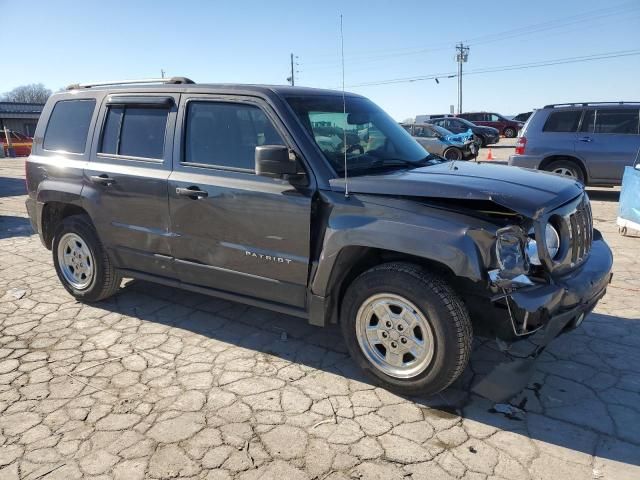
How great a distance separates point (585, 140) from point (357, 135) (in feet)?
26.0

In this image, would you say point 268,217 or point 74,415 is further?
point 268,217

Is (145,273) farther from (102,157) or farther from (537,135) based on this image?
(537,135)

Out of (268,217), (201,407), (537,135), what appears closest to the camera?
(201,407)

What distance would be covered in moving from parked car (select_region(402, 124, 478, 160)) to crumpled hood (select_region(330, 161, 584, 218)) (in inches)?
539

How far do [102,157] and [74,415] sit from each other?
2.31 meters

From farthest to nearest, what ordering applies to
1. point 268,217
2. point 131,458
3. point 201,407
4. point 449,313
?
point 268,217 → point 201,407 → point 449,313 → point 131,458

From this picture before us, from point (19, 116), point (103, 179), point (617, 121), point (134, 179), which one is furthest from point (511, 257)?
point (19, 116)

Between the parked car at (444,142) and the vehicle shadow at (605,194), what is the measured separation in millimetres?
5453

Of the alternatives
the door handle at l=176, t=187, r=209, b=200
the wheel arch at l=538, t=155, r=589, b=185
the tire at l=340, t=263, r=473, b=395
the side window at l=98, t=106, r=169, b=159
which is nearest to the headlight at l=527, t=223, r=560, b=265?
the tire at l=340, t=263, r=473, b=395

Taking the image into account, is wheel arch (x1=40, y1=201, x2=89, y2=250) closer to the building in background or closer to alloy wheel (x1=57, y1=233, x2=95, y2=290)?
alloy wheel (x1=57, y1=233, x2=95, y2=290)

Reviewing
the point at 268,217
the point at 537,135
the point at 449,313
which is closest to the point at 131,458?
the point at 268,217

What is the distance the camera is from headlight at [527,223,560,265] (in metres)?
2.84

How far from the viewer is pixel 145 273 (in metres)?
4.34

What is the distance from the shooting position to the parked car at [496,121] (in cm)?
3145
